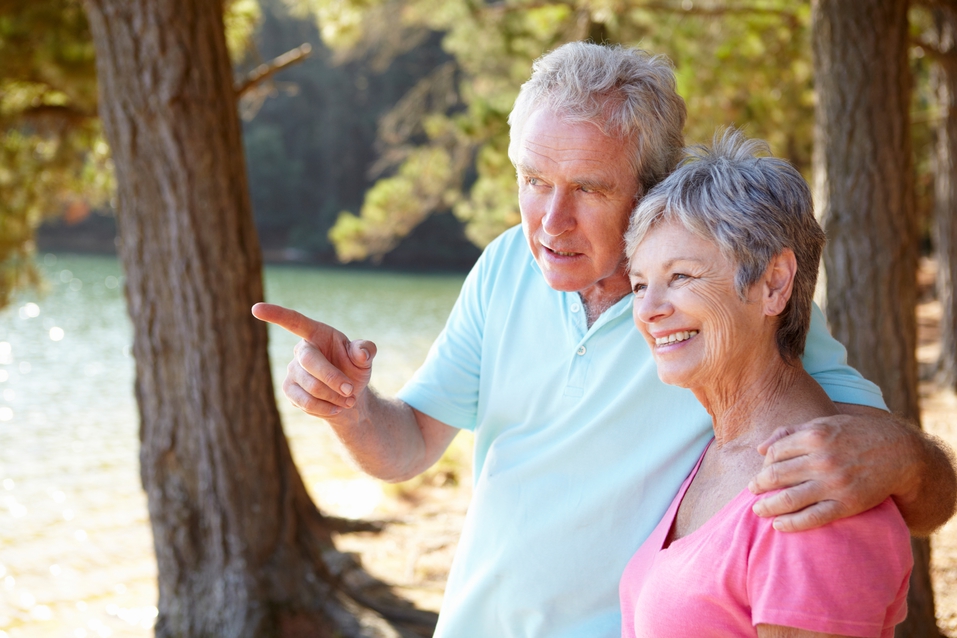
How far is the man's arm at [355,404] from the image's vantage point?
1399mm

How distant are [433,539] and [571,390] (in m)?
3.47

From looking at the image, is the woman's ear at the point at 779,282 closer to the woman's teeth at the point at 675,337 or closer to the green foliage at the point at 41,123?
the woman's teeth at the point at 675,337

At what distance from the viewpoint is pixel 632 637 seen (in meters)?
1.35

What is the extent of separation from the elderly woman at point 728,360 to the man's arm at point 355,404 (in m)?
0.49

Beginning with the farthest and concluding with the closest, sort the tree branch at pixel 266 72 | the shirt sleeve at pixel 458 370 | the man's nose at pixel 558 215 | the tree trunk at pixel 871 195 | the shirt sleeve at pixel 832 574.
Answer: the tree branch at pixel 266 72 → the tree trunk at pixel 871 195 → the shirt sleeve at pixel 458 370 → the man's nose at pixel 558 215 → the shirt sleeve at pixel 832 574

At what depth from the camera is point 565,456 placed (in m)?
1.52

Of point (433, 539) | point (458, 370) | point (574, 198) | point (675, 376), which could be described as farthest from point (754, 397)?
point (433, 539)

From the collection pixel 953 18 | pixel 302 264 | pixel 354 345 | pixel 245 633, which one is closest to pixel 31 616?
pixel 245 633

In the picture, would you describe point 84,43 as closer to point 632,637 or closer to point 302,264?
point 632,637

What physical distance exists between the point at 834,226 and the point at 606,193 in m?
1.76

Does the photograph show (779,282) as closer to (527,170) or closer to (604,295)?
(604,295)

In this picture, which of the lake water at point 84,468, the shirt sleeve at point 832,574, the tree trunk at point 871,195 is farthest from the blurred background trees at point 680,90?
the shirt sleeve at point 832,574

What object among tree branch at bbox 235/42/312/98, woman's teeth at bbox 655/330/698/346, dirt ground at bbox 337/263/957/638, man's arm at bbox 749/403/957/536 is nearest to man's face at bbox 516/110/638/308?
woman's teeth at bbox 655/330/698/346

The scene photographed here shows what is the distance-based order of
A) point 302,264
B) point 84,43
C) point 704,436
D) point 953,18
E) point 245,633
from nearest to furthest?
point 704,436, point 245,633, point 84,43, point 953,18, point 302,264
